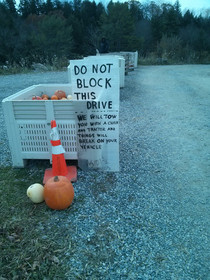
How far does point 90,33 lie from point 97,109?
32.0 meters

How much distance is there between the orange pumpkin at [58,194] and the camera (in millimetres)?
2408

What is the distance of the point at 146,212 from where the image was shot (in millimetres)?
2506

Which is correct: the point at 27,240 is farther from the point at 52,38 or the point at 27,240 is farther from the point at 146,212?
the point at 52,38

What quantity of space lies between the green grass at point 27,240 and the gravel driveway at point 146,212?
3.7 inches

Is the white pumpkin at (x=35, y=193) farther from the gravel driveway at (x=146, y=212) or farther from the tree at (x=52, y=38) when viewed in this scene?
the tree at (x=52, y=38)

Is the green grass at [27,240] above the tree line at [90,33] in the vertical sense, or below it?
below

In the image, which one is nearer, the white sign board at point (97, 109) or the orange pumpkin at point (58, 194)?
the orange pumpkin at point (58, 194)

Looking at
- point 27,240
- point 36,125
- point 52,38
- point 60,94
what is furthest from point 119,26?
point 27,240

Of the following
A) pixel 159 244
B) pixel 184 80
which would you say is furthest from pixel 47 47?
pixel 159 244

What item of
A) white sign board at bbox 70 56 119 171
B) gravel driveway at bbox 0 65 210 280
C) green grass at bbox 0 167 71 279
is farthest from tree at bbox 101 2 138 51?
green grass at bbox 0 167 71 279

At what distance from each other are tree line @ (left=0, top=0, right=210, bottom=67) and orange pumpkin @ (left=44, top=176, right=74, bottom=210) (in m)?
17.2

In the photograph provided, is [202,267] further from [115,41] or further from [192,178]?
[115,41]

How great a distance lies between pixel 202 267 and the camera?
6.30ft

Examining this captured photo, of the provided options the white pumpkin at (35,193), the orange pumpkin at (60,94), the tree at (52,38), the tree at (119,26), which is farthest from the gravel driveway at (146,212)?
the tree at (52,38)
